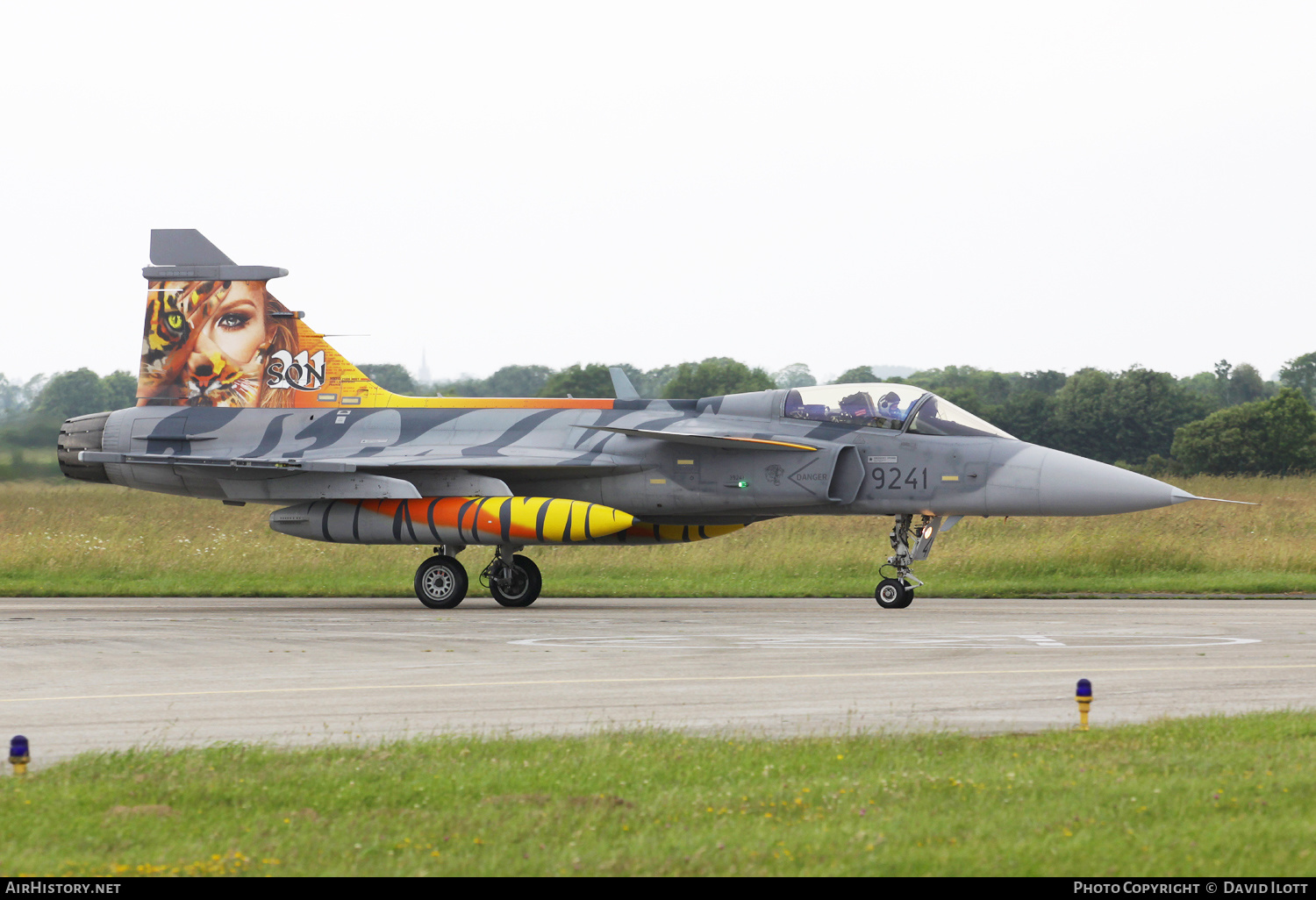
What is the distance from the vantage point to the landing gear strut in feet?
68.7

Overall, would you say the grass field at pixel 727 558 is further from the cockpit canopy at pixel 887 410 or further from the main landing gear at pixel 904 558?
the cockpit canopy at pixel 887 410

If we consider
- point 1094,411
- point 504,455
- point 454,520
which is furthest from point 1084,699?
point 1094,411

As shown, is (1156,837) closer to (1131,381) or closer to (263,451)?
(263,451)

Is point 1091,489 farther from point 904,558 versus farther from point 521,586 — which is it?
point 521,586

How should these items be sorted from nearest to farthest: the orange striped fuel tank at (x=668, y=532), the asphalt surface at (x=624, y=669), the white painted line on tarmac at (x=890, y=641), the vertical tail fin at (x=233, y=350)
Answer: the asphalt surface at (x=624, y=669), the white painted line on tarmac at (x=890, y=641), the orange striped fuel tank at (x=668, y=532), the vertical tail fin at (x=233, y=350)

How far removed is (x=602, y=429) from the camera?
20.6m

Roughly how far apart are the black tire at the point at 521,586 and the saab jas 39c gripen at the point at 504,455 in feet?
0.10

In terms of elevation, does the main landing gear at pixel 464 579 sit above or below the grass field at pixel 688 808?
below

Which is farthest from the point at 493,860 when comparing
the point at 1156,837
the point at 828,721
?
the point at 828,721

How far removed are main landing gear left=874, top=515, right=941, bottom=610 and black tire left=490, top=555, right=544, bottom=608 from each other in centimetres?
549

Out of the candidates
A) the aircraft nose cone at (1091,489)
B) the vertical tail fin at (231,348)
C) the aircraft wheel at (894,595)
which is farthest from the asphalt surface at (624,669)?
the vertical tail fin at (231,348)

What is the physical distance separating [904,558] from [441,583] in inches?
279

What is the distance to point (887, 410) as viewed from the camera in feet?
64.3

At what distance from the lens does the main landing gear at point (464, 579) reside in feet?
66.7
